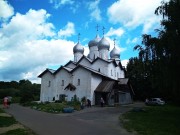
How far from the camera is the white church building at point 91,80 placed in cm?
4444

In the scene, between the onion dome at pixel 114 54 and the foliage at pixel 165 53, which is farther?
the onion dome at pixel 114 54

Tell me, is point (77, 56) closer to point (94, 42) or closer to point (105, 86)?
point (94, 42)

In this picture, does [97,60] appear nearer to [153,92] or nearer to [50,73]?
[50,73]

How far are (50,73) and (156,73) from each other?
31.0 meters

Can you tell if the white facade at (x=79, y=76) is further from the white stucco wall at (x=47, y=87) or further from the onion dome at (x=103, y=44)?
the onion dome at (x=103, y=44)

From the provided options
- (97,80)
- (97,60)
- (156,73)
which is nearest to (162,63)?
(156,73)

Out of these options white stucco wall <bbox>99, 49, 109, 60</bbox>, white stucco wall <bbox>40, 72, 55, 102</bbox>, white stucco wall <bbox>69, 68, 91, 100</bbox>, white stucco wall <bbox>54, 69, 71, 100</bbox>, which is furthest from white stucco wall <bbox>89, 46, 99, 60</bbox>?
white stucco wall <bbox>69, 68, 91, 100</bbox>

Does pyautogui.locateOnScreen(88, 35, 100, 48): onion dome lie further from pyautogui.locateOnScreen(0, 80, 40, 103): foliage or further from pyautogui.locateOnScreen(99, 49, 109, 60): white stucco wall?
pyautogui.locateOnScreen(0, 80, 40, 103): foliage

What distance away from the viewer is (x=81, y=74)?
45906 millimetres

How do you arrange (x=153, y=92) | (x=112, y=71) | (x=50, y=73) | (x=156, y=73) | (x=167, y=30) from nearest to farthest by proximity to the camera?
(x=167, y=30) → (x=156, y=73) → (x=50, y=73) → (x=112, y=71) → (x=153, y=92)

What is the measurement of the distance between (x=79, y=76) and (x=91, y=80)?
9.92 feet

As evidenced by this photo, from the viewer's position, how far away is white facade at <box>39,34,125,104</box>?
44719mm

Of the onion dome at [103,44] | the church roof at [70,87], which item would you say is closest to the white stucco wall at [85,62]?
the onion dome at [103,44]

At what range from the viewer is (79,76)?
4612 centimetres
